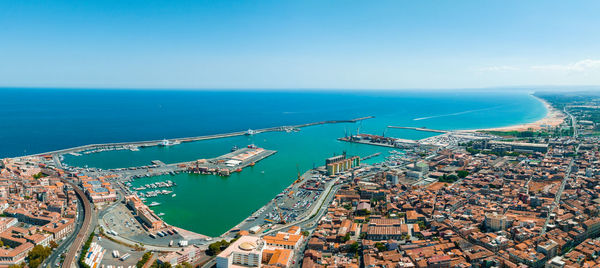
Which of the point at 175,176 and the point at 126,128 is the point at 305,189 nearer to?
the point at 175,176

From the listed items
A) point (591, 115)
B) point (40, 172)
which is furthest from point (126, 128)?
point (591, 115)

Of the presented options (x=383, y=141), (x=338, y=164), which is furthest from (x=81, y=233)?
(x=383, y=141)

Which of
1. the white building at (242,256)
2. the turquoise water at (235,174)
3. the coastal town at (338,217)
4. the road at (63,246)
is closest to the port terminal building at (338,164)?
the coastal town at (338,217)

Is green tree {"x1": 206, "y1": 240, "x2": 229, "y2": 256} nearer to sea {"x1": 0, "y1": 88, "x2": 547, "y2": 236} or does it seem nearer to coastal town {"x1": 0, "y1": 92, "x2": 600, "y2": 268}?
coastal town {"x1": 0, "y1": 92, "x2": 600, "y2": 268}

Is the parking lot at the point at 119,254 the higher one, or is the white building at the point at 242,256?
the white building at the point at 242,256

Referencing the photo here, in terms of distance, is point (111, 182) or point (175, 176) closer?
point (111, 182)

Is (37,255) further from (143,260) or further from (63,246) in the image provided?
(143,260)

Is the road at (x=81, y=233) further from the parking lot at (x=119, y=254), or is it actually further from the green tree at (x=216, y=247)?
the green tree at (x=216, y=247)
